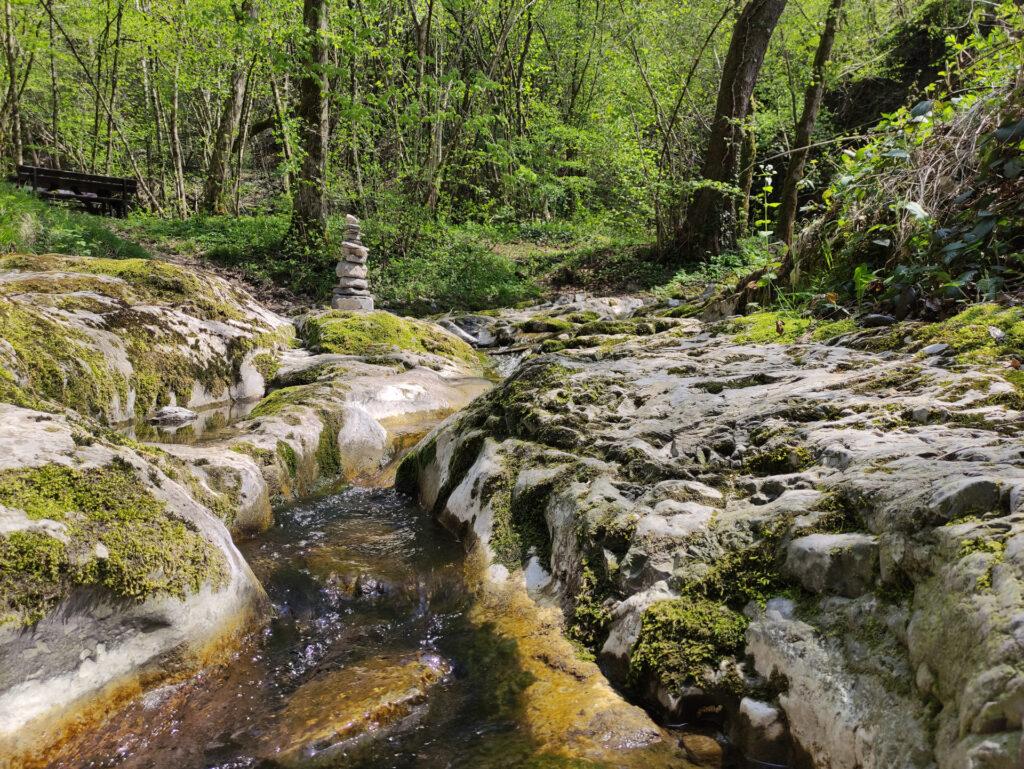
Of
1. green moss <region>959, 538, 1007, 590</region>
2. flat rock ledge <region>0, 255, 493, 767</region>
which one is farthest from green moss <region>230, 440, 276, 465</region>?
green moss <region>959, 538, 1007, 590</region>

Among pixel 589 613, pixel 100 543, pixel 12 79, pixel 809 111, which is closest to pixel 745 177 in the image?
pixel 809 111

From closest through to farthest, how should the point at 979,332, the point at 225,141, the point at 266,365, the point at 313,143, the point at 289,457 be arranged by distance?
the point at 979,332 → the point at 289,457 → the point at 266,365 → the point at 313,143 → the point at 225,141

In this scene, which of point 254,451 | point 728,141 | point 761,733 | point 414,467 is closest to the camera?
point 761,733

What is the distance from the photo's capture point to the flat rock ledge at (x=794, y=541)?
1.40 meters

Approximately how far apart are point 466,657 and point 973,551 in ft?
5.61

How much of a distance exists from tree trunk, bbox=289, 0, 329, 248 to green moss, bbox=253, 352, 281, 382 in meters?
6.03

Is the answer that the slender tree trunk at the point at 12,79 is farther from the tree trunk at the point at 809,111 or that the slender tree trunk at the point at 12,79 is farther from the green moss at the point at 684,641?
the green moss at the point at 684,641

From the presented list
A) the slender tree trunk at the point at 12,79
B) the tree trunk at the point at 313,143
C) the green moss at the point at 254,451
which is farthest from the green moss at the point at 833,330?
the slender tree trunk at the point at 12,79

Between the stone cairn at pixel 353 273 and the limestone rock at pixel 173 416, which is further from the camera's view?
the stone cairn at pixel 353 273

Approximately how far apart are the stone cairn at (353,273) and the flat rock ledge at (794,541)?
24.5 feet

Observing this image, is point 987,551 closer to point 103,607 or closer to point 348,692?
point 348,692

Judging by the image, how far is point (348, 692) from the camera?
2221 mm

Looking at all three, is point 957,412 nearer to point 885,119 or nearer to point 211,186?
point 885,119

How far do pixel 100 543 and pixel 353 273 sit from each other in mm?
9064
